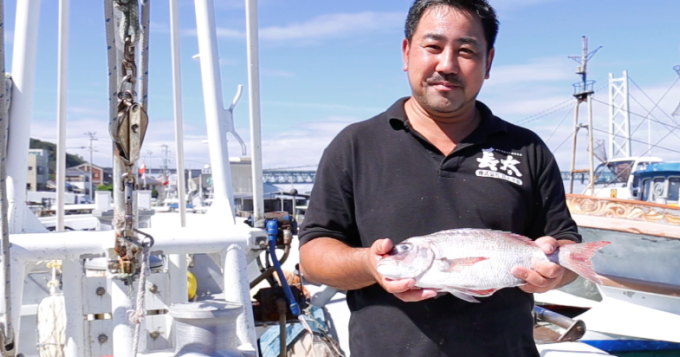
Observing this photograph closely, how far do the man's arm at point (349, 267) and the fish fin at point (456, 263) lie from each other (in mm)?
111

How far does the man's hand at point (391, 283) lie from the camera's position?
1.72 metres

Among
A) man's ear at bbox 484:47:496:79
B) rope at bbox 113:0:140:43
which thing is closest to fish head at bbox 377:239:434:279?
man's ear at bbox 484:47:496:79

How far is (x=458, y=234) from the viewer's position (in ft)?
6.16

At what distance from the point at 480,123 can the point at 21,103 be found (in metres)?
3.10

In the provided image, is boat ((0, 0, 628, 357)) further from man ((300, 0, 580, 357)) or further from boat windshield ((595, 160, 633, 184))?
boat windshield ((595, 160, 633, 184))

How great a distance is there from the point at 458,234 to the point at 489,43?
0.75 meters

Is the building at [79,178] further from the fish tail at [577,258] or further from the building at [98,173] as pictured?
the fish tail at [577,258]

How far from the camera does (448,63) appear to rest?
2.01 metres

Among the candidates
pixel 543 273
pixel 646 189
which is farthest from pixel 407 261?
pixel 646 189

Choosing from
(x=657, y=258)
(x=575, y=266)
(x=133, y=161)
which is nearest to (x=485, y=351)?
(x=575, y=266)

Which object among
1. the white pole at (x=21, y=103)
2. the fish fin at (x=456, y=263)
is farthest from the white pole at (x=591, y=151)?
the fish fin at (x=456, y=263)

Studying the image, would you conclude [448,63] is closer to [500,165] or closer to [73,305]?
[500,165]

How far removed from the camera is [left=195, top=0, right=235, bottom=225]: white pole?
4.41m

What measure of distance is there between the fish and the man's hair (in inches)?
28.9
